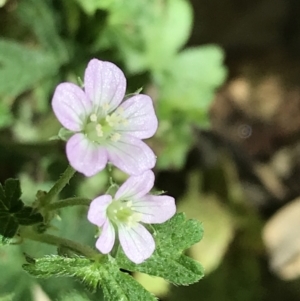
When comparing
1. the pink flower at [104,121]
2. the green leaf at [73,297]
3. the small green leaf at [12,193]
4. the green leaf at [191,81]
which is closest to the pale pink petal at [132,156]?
the pink flower at [104,121]

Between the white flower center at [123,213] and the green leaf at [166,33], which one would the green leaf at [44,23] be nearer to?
the green leaf at [166,33]

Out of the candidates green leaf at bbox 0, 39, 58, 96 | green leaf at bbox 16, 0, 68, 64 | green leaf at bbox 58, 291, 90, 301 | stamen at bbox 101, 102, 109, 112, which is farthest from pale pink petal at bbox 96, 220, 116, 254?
green leaf at bbox 16, 0, 68, 64

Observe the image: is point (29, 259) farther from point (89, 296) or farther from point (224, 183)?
point (224, 183)

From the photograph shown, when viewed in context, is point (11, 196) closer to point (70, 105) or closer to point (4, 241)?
point (4, 241)

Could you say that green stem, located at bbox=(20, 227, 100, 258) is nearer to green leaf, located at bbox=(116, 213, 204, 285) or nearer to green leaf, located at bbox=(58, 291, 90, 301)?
green leaf, located at bbox=(116, 213, 204, 285)

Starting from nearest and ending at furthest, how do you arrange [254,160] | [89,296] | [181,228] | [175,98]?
[181,228] < [89,296] < [175,98] < [254,160]

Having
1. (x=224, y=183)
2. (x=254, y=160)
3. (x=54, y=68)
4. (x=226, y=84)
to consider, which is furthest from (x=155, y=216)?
(x=226, y=84)
